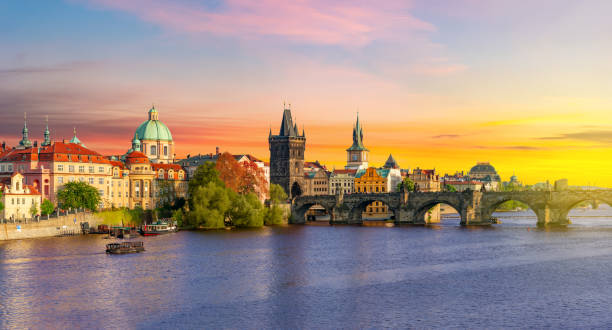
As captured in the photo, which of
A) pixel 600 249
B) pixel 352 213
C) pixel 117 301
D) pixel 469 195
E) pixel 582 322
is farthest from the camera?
pixel 352 213

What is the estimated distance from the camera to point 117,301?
5697 cm

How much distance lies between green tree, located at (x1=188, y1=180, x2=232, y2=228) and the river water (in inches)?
962

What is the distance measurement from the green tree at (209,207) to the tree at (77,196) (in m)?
18.1

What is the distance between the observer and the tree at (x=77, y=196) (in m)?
125

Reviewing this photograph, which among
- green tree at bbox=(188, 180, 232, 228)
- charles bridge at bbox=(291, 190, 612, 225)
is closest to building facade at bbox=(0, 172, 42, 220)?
green tree at bbox=(188, 180, 232, 228)

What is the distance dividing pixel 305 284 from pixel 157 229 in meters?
62.4

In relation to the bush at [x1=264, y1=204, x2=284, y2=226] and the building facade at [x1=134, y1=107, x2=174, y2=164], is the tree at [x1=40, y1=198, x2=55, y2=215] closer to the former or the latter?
the bush at [x1=264, y1=204, x2=284, y2=226]

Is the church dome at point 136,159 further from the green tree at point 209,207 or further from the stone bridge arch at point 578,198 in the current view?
the stone bridge arch at point 578,198

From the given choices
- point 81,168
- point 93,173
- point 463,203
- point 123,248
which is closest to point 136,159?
point 93,173

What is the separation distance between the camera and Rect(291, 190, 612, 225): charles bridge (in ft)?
455

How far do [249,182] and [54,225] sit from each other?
4848 cm

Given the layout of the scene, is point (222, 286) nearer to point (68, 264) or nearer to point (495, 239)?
point (68, 264)

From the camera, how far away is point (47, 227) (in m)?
111

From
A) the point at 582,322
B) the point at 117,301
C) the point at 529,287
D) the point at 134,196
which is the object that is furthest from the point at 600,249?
the point at 134,196
